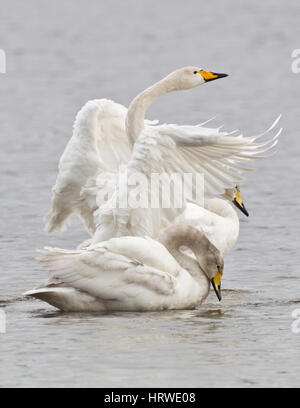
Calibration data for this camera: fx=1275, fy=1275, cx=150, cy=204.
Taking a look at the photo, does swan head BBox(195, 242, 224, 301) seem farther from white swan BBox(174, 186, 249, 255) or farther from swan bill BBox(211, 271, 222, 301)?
white swan BBox(174, 186, 249, 255)

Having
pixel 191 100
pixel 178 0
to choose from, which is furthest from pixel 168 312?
pixel 178 0

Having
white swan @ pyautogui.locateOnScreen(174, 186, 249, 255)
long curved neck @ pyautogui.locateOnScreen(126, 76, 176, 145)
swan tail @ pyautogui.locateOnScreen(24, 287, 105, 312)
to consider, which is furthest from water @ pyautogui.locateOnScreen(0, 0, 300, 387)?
long curved neck @ pyautogui.locateOnScreen(126, 76, 176, 145)

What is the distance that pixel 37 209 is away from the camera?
16.5m

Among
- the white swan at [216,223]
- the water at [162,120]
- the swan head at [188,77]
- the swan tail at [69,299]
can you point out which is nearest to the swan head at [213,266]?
the water at [162,120]

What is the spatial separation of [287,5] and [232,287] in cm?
2486

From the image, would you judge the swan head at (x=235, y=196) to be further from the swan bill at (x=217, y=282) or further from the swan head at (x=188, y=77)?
the swan bill at (x=217, y=282)

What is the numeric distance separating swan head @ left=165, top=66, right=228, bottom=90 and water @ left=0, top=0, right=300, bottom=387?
203 cm

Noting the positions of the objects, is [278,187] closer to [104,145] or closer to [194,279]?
[104,145]

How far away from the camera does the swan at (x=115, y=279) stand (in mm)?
10977

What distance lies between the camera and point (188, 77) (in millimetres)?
12375

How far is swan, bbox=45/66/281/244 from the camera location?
36.7 feet

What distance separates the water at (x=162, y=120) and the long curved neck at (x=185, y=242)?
0.45 m

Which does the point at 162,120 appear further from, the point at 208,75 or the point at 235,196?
the point at 208,75

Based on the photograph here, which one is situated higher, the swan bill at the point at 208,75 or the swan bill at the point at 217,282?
the swan bill at the point at 208,75
